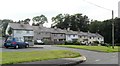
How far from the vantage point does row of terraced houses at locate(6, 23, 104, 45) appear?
77.7m

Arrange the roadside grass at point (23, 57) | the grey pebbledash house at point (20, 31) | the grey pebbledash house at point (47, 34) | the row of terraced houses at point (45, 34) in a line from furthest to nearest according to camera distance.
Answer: the grey pebbledash house at point (47, 34)
the row of terraced houses at point (45, 34)
the grey pebbledash house at point (20, 31)
the roadside grass at point (23, 57)

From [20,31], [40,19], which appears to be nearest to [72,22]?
[40,19]

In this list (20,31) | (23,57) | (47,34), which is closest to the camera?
(23,57)

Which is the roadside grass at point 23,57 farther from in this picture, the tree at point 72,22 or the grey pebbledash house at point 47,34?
the tree at point 72,22

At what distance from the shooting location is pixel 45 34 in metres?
94.7

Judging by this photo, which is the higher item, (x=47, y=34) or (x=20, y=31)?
(x=20, y=31)

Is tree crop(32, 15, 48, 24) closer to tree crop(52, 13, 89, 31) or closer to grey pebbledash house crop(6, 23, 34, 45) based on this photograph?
tree crop(52, 13, 89, 31)

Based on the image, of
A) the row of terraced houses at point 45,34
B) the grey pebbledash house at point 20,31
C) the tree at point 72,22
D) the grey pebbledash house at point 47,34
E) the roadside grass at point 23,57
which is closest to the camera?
the roadside grass at point 23,57

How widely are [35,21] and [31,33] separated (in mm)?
62032

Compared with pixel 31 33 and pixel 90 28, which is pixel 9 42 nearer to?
pixel 31 33

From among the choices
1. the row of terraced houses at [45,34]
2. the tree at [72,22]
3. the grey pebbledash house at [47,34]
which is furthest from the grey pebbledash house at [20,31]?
the tree at [72,22]

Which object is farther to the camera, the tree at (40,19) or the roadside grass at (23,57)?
the tree at (40,19)

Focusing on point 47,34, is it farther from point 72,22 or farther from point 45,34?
point 72,22

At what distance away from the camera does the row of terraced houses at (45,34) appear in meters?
77.7
